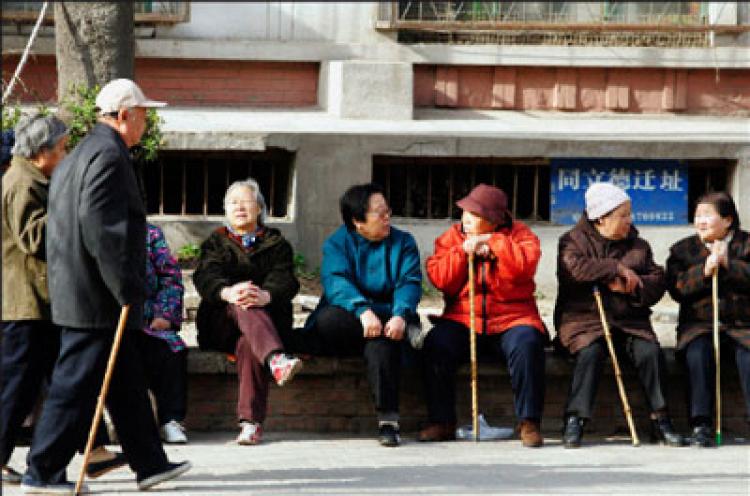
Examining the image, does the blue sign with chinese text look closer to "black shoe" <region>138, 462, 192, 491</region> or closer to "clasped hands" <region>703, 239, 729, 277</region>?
"clasped hands" <region>703, 239, 729, 277</region>

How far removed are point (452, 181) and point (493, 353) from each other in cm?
427

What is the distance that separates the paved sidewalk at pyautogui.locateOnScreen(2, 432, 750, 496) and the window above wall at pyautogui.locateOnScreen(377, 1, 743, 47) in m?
6.23

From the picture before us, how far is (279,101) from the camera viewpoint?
14.0m

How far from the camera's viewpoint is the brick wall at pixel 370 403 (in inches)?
336

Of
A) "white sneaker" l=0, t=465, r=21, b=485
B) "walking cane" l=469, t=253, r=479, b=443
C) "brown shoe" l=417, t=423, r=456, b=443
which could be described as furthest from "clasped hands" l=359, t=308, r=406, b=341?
"white sneaker" l=0, t=465, r=21, b=485

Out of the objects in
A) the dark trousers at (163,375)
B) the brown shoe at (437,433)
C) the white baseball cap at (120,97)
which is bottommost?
the brown shoe at (437,433)

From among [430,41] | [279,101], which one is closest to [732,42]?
[430,41]

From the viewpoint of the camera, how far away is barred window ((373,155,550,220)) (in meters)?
12.7

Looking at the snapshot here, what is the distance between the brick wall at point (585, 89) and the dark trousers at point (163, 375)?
20.6 feet

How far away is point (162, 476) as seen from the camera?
22.2 ft

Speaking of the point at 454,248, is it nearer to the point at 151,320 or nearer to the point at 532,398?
the point at 532,398

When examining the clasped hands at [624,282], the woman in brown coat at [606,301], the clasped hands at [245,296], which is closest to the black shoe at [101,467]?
the clasped hands at [245,296]

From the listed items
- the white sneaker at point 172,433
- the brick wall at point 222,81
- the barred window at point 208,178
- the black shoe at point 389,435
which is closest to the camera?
the white sneaker at point 172,433

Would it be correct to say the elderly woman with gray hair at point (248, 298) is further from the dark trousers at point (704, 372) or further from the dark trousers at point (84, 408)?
the dark trousers at point (704, 372)
